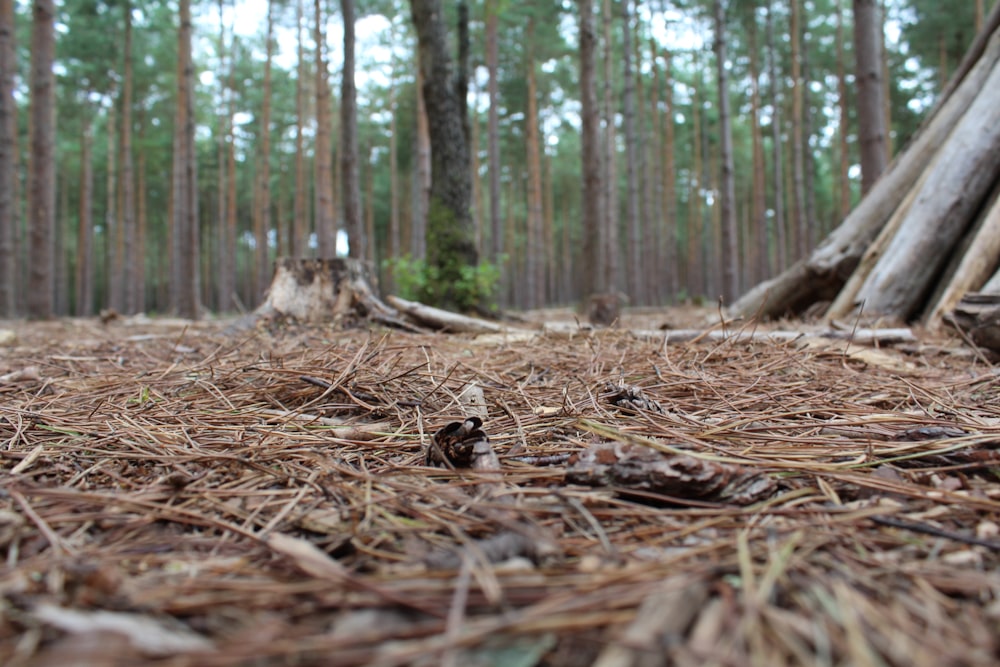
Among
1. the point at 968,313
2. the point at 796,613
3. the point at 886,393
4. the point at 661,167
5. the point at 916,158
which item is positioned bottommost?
the point at 796,613

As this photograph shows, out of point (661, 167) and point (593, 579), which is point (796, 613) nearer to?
point (593, 579)

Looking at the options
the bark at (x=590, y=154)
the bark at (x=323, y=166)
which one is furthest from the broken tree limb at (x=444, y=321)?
the bark at (x=323, y=166)

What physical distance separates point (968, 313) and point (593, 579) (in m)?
2.80

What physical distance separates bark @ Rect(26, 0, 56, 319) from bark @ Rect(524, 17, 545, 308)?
35.3 ft

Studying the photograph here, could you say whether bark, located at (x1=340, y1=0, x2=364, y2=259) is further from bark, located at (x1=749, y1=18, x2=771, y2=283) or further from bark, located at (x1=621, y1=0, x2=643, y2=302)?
bark, located at (x1=749, y1=18, x2=771, y2=283)

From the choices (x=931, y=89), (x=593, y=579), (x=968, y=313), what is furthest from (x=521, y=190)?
(x=593, y=579)

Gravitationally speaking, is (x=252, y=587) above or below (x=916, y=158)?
below

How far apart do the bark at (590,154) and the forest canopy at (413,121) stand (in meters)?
0.20

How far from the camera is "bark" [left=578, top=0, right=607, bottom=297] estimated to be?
728cm

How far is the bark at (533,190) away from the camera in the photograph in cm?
1641

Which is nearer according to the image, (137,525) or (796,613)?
(796,613)

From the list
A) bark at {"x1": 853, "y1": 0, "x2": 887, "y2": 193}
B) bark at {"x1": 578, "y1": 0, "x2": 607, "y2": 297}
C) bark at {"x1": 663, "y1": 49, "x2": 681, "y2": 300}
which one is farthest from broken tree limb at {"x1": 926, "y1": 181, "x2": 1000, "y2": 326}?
bark at {"x1": 663, "y1": 49, "x2": 681, "y2": 300}

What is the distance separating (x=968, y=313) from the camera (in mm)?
2641

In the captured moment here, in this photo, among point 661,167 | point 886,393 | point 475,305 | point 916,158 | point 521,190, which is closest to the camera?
point 886,393
